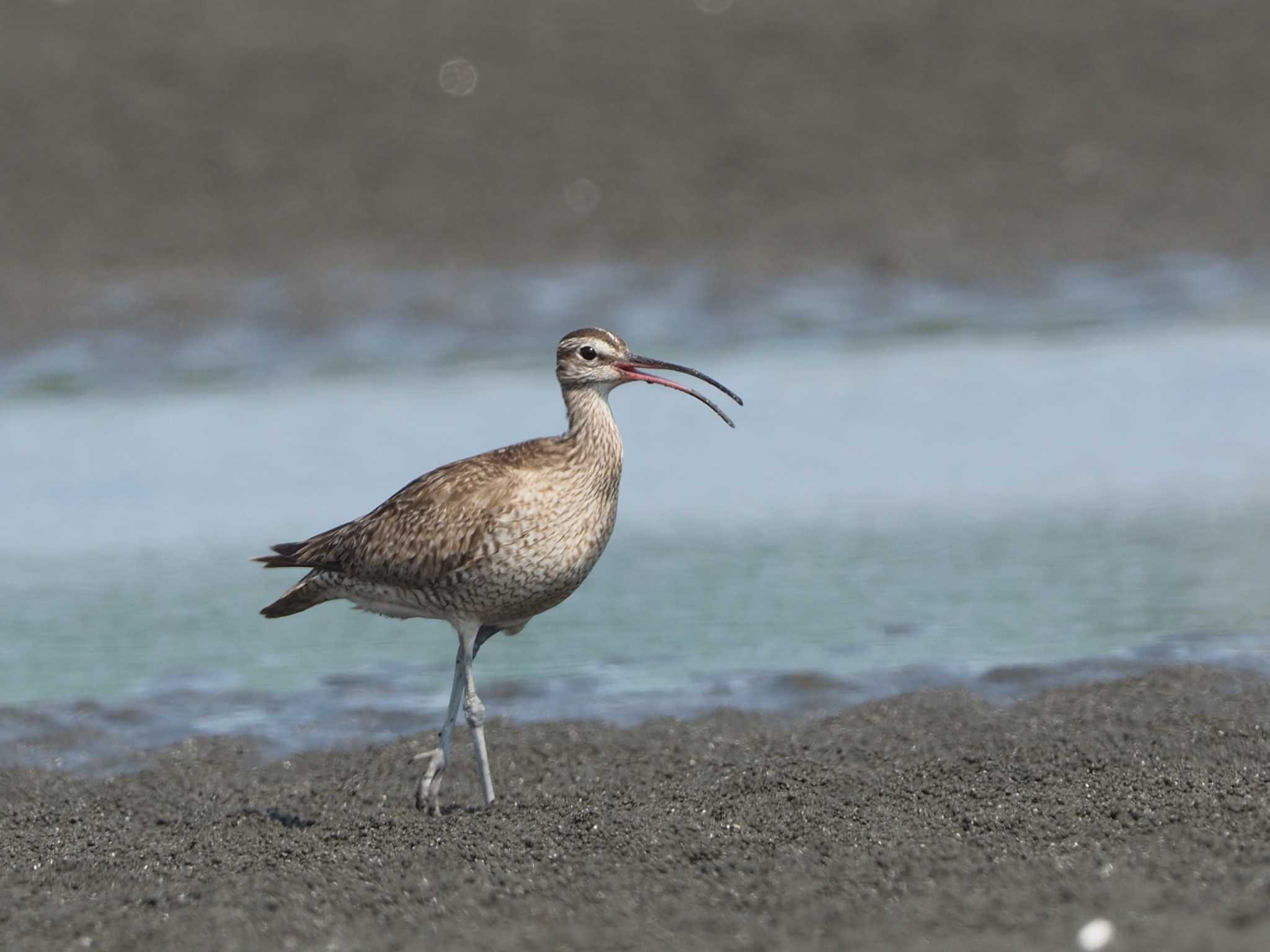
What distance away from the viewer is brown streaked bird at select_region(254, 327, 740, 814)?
748 centimetres

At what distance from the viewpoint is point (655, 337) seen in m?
16.6

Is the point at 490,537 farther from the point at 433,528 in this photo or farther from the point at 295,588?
the point at 295,588

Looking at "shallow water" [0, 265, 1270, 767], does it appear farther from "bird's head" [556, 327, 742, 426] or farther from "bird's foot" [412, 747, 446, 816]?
"bird's head" [556, 327, 742, 426]

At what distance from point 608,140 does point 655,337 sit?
384 cm

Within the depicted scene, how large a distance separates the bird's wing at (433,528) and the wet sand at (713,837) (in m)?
0.81

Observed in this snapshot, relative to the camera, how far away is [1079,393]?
14.4 m

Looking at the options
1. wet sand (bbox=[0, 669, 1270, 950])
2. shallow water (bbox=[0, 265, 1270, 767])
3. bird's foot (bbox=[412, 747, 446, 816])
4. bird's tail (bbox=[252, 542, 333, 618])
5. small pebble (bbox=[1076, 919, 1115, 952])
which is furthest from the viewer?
shallow water (bbox=[0, 265, 1270, 767])

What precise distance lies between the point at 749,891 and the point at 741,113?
15225 mm

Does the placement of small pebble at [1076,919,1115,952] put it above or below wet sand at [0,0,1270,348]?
below

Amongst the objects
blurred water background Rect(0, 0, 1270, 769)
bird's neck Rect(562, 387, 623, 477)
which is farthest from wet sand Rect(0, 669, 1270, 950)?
bird's neck Rect(562, 387, 623, 477)

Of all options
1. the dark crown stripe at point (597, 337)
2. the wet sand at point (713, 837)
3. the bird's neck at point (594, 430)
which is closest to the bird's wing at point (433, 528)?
the bird's neck at point (594, 430)

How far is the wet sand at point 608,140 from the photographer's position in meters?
18.4

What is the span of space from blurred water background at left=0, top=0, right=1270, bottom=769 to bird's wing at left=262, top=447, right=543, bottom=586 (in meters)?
1.12

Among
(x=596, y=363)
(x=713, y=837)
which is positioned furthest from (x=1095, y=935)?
(x=596, y=363)
